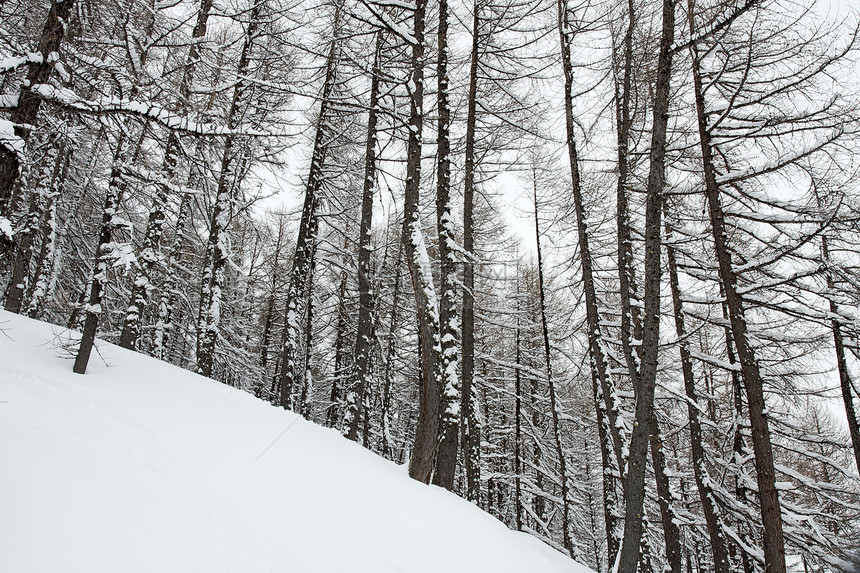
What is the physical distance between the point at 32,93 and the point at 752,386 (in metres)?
10.8

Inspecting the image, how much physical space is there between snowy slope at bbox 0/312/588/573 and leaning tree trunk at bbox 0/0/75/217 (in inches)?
93.4

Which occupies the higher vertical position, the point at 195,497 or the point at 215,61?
the point at 215,61

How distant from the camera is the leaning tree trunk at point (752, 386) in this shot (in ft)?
21.2

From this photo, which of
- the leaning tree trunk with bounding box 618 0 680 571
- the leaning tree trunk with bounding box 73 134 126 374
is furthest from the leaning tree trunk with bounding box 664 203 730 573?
the leaning tree trunk with bounding box 73 134 126 374

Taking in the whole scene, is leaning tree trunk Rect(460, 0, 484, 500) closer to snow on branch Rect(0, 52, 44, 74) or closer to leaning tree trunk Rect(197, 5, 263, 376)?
leaning tree trunk Rect(197, 5, 263, 376)

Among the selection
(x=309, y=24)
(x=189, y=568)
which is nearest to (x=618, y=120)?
(x=309, y=24)

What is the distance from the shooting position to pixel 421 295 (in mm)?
6688

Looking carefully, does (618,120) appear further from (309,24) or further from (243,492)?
(243,492)

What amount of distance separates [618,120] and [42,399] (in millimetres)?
10555

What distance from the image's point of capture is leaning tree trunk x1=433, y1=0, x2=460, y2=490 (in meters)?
6.69

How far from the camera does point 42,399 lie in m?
4.79

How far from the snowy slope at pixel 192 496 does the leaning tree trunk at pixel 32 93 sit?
2373 millimetres

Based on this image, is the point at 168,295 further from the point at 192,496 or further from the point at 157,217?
the point at 192,496

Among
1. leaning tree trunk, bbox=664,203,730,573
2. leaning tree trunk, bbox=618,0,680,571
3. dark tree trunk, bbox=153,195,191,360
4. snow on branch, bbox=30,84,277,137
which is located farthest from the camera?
dark tree trunk, bbox=153,195,191,360
